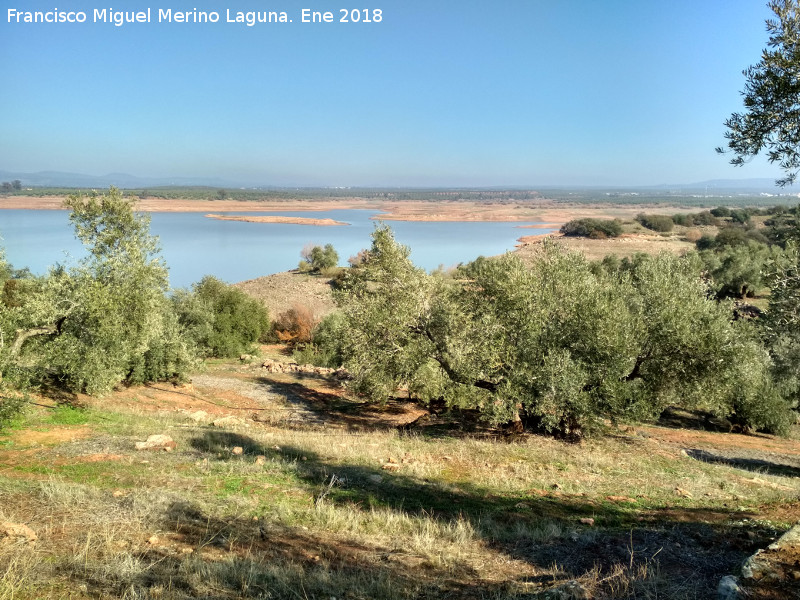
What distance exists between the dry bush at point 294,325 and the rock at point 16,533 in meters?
33.1

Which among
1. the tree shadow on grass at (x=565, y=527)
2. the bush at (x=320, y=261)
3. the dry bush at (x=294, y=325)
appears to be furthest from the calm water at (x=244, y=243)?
the tree shadow on grass at (x=565, y=527)

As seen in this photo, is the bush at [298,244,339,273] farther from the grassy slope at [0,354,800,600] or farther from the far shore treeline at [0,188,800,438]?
the grassy slope at [0,354,800,600]

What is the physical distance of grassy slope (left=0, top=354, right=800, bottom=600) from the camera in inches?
225

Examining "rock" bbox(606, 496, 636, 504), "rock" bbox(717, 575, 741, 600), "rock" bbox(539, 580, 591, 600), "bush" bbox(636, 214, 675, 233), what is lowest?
"rock" bbox(606, 496, 636, 504)

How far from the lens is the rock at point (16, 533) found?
6027 mm

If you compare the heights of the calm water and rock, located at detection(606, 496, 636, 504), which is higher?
A: the calm water

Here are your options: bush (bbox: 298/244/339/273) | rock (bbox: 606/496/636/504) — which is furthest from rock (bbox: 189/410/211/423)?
bush (bbox: 298/244/339/273)

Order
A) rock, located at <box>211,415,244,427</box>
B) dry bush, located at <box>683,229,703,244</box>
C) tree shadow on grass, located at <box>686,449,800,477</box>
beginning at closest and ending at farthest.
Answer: tree shadow on grass, located at <box>686,449,800,477</box> < rock, located at <box>211,415,244,427</box> < dry bush, located at <box>683,229,703,244</box>

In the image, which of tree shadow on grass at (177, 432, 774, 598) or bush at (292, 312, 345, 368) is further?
bush at (292, 312, 345, 368)

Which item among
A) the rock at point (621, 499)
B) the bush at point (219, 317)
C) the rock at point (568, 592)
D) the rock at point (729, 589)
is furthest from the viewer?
the bush at point (219, 317)

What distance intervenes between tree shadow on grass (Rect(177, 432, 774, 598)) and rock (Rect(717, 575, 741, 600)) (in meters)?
0.36

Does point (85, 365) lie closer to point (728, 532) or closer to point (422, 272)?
point (422, 272)

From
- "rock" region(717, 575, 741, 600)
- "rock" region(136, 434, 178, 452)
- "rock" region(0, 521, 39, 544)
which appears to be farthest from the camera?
"rock" region(136, 434, 178, 452)

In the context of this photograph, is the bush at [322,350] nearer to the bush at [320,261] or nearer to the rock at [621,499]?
the rock at [621,499]
